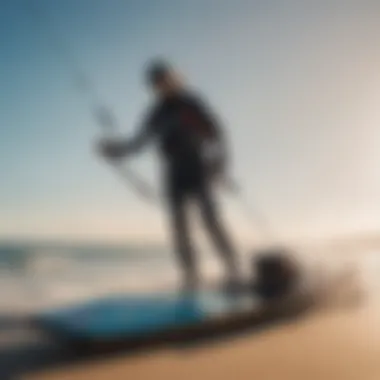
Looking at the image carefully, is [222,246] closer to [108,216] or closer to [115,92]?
[108,216]

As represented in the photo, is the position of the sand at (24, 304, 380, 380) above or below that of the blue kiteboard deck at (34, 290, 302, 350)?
below

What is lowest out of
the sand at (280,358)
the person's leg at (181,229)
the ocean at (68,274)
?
the sand at (280,358)

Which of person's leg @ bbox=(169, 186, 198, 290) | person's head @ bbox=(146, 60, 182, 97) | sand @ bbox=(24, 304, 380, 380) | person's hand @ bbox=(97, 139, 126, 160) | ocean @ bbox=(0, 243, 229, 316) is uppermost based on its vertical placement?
person's head @ bbox=(146, 60, 182, 97)

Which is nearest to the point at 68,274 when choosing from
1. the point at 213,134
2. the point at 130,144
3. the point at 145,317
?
the point at 145,317

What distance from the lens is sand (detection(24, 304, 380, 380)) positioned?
116cm

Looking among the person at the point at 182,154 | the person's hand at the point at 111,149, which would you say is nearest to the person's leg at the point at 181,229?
the person at the point at 182,154

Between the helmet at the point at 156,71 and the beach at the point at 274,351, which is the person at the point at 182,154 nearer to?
the helmet at the point at 156,71

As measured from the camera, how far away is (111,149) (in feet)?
4.00

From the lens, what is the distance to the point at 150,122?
1.23 metres

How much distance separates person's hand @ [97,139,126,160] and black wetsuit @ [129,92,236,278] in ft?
0.06

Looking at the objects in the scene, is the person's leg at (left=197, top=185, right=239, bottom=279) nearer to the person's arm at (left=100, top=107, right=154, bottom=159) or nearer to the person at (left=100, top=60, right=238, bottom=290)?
the person at (left=100, top=60, right=238, bottom=290)

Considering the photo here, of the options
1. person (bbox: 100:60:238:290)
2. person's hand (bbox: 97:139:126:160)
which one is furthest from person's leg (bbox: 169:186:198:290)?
person's hand (bbox: 97:139:126:160)

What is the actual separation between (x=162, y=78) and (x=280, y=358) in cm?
55

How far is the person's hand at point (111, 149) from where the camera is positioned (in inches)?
47.8
